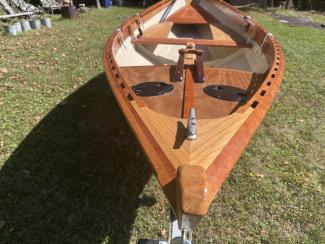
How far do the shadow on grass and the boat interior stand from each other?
3.60 ft

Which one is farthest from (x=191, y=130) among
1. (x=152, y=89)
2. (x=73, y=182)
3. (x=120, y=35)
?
(x=120, y=35)

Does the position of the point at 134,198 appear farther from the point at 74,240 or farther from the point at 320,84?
the point at 320,84

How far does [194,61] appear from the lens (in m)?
3.72

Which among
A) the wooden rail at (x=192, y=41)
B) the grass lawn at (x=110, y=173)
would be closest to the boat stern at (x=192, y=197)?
the grass lawn at (x=110, y=173)

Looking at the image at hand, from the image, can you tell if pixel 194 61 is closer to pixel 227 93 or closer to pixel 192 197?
pixel 227 93

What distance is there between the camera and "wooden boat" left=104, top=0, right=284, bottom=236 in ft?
6.05

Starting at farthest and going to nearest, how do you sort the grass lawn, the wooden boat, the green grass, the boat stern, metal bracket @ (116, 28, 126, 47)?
the green grass → metal bracket @ (116, 28, 126, 47) → the grass lawn → the wooden boat → the boat stern

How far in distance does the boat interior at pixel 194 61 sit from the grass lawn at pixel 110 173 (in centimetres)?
104

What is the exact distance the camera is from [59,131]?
436cm

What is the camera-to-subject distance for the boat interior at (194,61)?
2.95 m

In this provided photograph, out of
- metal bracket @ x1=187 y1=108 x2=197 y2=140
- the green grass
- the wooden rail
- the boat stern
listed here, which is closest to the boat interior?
the wooden rail

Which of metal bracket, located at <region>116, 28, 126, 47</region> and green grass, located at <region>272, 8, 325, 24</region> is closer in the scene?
metal bracket, located at <region>116, 28, 126, 47</region>

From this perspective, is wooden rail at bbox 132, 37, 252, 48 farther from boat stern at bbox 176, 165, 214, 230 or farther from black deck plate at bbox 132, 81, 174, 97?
boat stern at bbox 176, 165, 214, 230

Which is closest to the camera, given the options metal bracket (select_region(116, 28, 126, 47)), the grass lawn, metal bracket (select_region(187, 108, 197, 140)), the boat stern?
the boat stern
